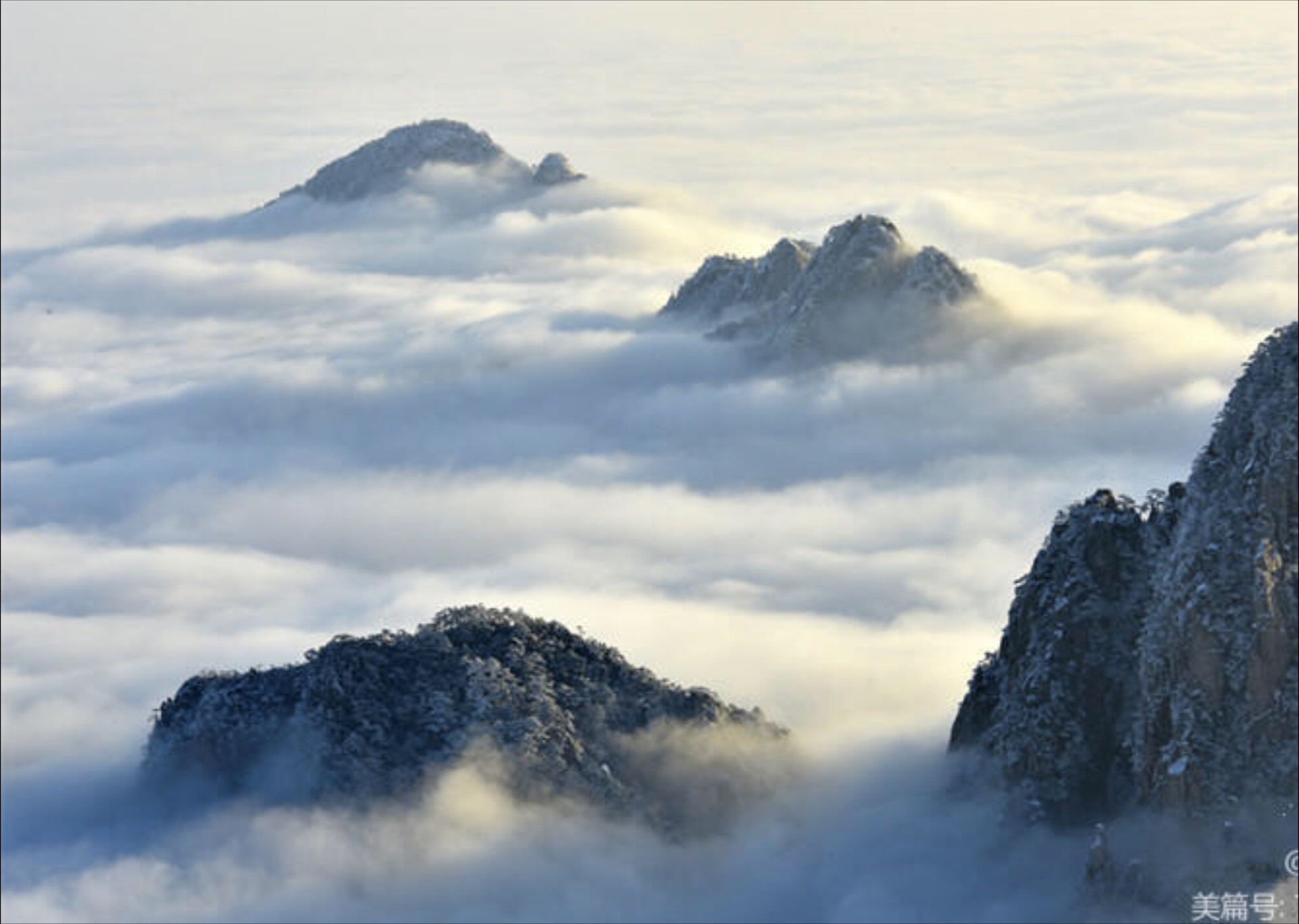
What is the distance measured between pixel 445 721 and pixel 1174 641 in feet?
165

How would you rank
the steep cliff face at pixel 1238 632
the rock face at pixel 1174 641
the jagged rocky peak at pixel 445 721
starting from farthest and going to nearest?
the jagged rocky peak at pixel 445 721
the rock face at pixel 1174 641
the steep cliff face at pixel 1238 632

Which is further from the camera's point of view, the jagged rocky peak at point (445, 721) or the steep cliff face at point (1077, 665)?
the jagged rocky peak at point (445, 721)

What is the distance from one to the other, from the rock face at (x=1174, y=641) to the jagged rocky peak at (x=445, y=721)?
24491 millimetres

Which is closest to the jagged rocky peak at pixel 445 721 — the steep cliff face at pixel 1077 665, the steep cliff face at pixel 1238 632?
the steep cliff face at pixel 1077 665

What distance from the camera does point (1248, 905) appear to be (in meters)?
101

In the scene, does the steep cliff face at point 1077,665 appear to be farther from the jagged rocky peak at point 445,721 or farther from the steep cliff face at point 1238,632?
the jagged rocky peak at point 445,721

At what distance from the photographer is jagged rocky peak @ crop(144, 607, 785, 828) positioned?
133 meters

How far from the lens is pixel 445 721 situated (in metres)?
134

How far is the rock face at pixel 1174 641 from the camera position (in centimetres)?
10594

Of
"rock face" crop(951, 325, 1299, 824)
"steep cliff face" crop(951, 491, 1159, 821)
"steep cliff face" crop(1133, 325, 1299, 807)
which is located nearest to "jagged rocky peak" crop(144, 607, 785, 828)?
"rock face" crop(951, 325, 1299, 824)

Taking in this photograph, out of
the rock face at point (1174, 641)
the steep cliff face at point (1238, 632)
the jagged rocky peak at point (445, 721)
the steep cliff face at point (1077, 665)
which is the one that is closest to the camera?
the steep cliff face at point (1238, 632)

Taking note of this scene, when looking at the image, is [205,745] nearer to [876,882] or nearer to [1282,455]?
[876,882]

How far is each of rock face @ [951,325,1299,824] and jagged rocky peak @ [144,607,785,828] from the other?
2449 cm

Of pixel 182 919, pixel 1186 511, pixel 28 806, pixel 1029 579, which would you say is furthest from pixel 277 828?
pixel 1186 511
